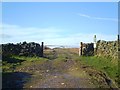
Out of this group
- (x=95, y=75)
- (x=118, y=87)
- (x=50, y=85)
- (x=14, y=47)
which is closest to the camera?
(x=50, y=85)

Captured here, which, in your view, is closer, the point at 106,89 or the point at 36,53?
the point at 106,89

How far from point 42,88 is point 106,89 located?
132 inches

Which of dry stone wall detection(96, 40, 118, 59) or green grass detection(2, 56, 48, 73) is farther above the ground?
dry stone wall detection(96, 40, 118, 59)

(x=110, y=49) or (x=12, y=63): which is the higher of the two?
(x=110, y=49)

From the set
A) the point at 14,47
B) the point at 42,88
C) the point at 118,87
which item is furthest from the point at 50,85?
the point at 14,47

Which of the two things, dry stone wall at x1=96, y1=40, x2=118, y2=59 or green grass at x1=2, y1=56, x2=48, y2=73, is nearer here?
green grass at x1=2, y1=56, x2=48, y2=73

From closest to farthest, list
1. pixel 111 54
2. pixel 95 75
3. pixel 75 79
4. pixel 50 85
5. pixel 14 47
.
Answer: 1. pixel 50 85
2. pixel 75 79
3. pixel 95 75
4. pixel 111 54
5. pixel 14 47

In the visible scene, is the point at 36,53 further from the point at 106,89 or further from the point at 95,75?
the point at 106,89

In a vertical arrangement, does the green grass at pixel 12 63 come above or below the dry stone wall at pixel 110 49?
below

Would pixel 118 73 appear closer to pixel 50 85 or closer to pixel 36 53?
pixel 50 85

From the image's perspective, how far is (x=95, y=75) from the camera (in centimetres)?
1834

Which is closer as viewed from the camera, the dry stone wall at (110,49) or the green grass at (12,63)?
the green grass at (12,63)

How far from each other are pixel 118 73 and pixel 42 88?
717cm

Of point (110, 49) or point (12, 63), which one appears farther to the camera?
point (110, 49)
